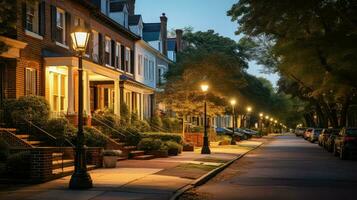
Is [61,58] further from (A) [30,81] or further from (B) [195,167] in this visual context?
(B) [195,167]

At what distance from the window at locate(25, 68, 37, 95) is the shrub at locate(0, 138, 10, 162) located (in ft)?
22.4

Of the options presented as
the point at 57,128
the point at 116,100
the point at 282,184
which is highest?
the point at 116,100

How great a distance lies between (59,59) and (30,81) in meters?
1.73

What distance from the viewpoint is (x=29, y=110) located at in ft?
72.8

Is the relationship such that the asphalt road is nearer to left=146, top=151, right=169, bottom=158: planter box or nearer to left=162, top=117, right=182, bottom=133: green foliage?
left=146, top=151, right=169, bottom=158: planter box

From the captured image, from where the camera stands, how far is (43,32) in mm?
26203

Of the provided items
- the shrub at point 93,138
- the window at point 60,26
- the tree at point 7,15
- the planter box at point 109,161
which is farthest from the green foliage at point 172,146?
the tree at point 7,15

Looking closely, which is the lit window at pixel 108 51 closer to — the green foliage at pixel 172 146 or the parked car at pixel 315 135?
the green foliage at pixel 172 146

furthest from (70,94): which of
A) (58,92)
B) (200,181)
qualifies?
(200,181)

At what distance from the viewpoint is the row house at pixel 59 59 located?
936 inches

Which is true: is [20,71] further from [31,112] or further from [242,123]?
[242,123]

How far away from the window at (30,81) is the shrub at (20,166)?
29.2 ft

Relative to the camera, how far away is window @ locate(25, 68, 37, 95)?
2481cm

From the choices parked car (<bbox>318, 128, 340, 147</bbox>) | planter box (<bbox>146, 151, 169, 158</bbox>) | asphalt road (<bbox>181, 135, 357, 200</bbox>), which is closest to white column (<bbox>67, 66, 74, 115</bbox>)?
planter box (<bbox>146, 151, 169, 158</bbox>)
